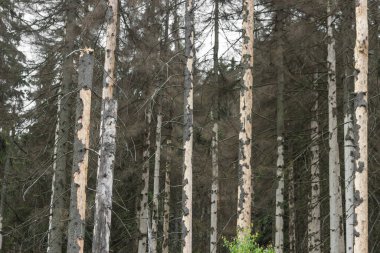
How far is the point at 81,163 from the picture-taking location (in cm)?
1090

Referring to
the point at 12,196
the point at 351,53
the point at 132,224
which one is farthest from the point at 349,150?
the point at 12,196

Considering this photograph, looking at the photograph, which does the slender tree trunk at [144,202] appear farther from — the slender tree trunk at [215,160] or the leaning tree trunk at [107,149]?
the leaning tree trunk at [107,149]

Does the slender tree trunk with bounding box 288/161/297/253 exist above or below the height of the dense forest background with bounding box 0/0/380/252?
below

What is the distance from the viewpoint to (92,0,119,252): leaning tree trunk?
10609 millimetres

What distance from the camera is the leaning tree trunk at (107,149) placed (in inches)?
418

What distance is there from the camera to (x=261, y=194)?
66.8ft

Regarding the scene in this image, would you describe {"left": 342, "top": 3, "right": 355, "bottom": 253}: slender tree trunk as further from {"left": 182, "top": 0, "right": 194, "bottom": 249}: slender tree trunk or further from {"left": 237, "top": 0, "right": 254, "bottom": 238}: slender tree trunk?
{"left": 182, "top": 0, "right": 194, "bottom": 249}: slender tree trunk

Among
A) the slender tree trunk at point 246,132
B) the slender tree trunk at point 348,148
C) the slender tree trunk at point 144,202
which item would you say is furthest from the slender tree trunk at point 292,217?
the slender tree trunk at point 246,132

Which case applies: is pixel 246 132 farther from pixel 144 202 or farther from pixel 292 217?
pixel 292 217

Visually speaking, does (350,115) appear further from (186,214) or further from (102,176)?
(102,176)

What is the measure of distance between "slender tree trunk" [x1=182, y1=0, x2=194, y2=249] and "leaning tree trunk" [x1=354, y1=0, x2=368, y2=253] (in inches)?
192

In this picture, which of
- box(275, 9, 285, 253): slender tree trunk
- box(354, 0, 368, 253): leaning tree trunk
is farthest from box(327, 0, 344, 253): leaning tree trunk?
box(354, 0, 368, 253): leaning tree trunk

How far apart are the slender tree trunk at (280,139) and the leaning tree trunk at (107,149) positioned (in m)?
6.36

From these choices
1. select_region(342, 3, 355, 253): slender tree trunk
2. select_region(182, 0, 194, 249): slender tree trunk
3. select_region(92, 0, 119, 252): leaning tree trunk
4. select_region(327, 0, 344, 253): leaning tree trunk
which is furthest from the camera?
select_region(327, 0, 344, 253): leaning tree trunk
